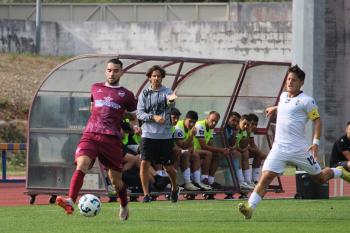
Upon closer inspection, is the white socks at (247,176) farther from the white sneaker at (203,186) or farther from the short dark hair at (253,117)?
the white sneaker at (203,186)

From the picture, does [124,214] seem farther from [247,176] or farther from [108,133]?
[247,176]

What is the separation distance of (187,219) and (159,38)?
3187 centimetres

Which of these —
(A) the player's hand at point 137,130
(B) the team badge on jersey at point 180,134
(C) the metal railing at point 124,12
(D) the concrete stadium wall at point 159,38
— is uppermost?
(C) the metal railing at point 124,12

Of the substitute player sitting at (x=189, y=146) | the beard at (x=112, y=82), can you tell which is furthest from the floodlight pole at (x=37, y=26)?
the beard at (x=112, y=82)

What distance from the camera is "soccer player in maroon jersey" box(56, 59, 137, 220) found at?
47.9ft

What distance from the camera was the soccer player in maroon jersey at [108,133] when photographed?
14594 millimetres

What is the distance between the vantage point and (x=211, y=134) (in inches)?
829

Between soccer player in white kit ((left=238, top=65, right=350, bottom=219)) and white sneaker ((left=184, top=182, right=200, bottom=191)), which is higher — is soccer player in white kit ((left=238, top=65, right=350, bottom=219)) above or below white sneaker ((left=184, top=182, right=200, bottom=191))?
above

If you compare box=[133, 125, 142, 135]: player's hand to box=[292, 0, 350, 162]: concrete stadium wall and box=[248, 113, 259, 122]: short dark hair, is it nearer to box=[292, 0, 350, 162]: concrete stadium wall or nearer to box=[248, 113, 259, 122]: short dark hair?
box=[248, 113, 259, 122]: short dark hair

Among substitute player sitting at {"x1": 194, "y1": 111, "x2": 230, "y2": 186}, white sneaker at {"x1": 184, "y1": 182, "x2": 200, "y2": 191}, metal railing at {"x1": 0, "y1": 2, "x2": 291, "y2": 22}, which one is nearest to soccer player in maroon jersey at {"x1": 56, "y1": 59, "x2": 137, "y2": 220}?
white sneaker at {"x1": 184, "y1": 182, "x2": 200, "y2": 191}

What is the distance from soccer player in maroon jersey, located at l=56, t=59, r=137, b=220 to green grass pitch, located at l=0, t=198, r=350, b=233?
59cm

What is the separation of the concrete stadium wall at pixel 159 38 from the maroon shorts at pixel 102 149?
28.7 m

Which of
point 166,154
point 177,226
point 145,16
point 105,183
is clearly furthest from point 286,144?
point 145,16

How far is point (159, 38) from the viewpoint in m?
46.6
